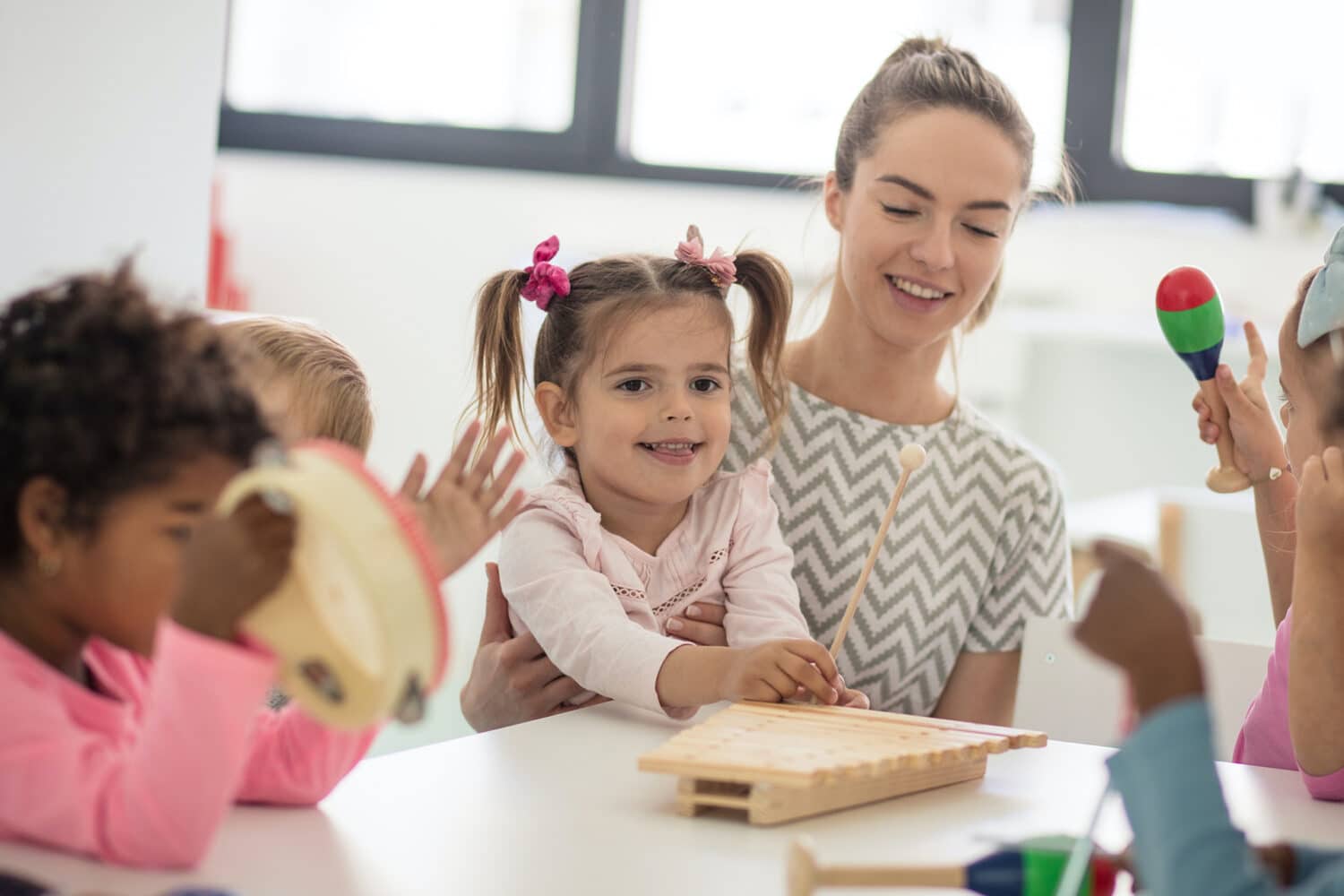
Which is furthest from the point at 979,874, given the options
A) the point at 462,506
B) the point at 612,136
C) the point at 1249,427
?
the point at 612,136

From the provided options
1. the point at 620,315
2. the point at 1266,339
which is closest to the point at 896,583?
the point at 620,315

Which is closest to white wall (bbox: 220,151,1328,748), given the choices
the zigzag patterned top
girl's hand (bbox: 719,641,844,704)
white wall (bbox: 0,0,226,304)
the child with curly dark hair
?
white wall (bbox: 0,0,226,304)

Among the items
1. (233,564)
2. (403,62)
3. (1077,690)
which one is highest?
(403,62)

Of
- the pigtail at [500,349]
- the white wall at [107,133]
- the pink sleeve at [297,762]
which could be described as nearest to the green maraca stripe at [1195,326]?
the pigtail at [500,349]

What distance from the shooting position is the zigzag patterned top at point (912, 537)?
1.58 m

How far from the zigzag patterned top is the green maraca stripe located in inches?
11.8

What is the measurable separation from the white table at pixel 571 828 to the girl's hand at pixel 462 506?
0.16m

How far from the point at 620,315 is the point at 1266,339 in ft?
7.05

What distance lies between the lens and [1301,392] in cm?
121

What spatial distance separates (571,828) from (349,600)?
29 cm

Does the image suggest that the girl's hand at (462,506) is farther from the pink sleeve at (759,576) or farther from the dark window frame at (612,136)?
the dark window frame at (612,136)

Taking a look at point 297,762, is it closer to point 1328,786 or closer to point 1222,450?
point 1328,786

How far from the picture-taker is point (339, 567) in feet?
2.14

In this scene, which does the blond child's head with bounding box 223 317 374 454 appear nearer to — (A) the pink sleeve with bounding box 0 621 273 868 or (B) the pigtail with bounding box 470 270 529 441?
(B) the pigtail with bounding box 470 270 529 441
